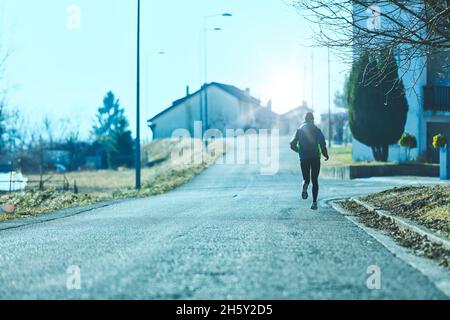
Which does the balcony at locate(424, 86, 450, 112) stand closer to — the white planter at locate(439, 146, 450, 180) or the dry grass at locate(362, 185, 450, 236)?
the white planter at locate(439, 146, 450, 180)

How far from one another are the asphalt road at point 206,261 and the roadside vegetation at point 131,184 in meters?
5.25

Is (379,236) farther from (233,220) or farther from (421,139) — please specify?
(421,139)

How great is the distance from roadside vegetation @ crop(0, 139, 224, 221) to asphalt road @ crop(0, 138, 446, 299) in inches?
207

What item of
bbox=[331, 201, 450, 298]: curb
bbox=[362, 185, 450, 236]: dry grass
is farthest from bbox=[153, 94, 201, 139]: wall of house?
bbox=[331, 201, 450, 298]: curb

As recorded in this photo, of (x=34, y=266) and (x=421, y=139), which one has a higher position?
(x=421, y=139)

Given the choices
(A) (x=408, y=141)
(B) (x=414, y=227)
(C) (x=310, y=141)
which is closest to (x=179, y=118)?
(A) (x=408, y=141)

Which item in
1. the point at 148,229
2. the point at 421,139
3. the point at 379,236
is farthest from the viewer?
the point at 421,139

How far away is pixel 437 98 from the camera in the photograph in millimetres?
31078

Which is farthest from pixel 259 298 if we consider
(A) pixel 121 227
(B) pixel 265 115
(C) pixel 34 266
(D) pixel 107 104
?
(D) pixel 107 104

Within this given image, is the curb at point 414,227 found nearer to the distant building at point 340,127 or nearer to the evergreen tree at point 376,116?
the evergreen tree at point 376,116

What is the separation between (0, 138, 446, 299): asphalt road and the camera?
501cm
